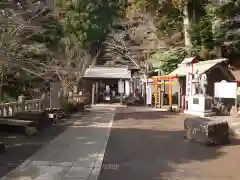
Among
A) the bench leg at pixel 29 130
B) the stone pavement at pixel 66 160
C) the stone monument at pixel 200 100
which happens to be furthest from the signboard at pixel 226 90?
the bench leg at pixel 29 130

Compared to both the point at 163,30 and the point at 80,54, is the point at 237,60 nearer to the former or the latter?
the point at 163,30

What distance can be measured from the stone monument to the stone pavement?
848cm

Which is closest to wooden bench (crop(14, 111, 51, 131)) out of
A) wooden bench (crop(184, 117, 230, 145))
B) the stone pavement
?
the stone pavement

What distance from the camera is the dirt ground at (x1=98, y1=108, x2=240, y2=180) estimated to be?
6.42 metres

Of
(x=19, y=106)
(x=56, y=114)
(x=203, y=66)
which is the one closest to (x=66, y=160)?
(x=19, y=106)

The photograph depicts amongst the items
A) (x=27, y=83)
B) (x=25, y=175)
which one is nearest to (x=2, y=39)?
(x=25, y=175)

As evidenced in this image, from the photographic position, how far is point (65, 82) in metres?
26.5

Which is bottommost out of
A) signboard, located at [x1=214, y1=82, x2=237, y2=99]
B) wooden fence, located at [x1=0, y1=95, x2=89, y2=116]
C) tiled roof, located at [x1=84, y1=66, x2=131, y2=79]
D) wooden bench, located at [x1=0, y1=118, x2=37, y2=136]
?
wooden bench, located at [x1=0, y1=118, x2=37, y2=136]

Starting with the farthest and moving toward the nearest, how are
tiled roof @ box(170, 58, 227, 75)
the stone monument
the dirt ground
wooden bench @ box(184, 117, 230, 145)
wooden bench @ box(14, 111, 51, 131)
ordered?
tiled roof @ box(170, 58, 227, 75) < the stone monument < wooden bench @ box(14, 111, 51, 131) < wooden bench @ box(184, 117, 230, 145) < the dirt ground

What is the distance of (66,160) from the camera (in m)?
7.33

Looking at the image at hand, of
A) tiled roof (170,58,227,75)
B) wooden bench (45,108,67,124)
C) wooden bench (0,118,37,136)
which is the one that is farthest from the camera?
tiled roof (170,58,227,75)

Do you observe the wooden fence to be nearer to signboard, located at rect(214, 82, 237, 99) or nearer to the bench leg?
the bench leg

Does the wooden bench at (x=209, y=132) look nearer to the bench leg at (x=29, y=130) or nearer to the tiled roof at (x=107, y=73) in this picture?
the bench leg at (x=29, y=130)

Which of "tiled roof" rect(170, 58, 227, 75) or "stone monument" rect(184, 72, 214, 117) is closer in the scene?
"stone monument" rect(184, 72, 214, 117)
